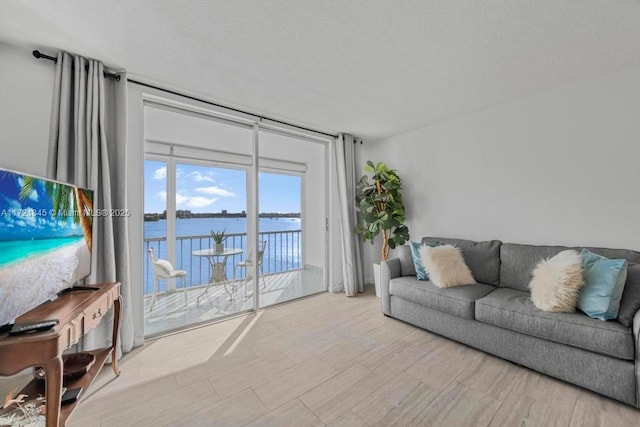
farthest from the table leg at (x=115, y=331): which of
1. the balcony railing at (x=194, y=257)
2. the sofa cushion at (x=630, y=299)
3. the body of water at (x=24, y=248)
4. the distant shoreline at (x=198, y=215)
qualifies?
the sofa cushion at (x=630, y=299)

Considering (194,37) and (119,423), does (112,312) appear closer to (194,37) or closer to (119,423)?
(119,423)

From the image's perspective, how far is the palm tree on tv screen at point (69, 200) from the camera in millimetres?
1319

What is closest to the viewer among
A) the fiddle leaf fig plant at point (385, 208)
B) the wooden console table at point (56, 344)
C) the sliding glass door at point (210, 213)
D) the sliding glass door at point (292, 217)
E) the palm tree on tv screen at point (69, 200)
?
the wooden console table at point (56, 344)

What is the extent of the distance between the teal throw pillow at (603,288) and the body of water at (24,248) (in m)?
3.34

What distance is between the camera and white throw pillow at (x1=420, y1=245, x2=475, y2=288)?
8.23ft

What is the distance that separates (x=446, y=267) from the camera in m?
2.54

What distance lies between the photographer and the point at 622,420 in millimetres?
1458

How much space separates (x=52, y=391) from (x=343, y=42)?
2527mm

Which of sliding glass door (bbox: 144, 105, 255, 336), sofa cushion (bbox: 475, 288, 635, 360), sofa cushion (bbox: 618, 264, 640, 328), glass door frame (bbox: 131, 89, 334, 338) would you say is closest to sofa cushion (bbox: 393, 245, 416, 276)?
sofa cushion (bbox: 475, 288, 635, 360)

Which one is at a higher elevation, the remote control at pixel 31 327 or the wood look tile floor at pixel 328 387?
the remote control at pixel 31 327

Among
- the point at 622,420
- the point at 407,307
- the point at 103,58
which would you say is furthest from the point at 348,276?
the point at 103,58

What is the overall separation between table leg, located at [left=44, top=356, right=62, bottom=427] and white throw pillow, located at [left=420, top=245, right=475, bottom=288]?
107 inches

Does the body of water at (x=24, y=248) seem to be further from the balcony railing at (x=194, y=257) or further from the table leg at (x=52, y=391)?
the balcony railing at (x=194, y=257)

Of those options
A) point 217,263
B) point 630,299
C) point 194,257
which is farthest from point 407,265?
point 194,257
